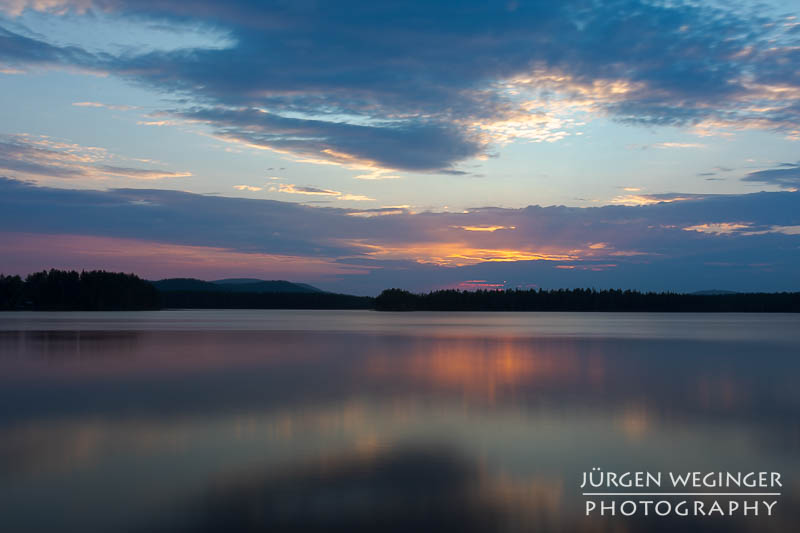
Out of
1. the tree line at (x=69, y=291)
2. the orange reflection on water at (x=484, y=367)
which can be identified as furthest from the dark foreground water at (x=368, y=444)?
the tree line at (x=69, y=291)

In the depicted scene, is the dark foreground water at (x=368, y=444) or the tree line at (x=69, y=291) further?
the tree line at (x=69, y=291)

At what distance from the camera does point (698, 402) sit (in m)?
16.1

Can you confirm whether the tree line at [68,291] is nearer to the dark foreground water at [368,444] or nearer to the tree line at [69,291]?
the tree line at [69,291]

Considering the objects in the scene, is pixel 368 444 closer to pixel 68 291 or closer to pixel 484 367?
pixel 484 367

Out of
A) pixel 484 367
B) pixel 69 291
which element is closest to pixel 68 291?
pixel 69 291

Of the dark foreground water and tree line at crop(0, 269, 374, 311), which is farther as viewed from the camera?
tree line at crop(0, 269, 374, 311)

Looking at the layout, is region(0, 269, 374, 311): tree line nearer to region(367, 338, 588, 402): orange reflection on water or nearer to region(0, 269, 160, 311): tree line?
region(0, 269, 160, 311): tree line

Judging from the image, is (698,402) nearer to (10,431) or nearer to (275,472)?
(275,472)

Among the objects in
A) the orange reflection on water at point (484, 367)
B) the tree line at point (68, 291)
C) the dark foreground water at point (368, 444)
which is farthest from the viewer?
the tree line at point (68, 291)

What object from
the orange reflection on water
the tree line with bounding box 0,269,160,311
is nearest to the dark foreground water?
the orange reflection on water

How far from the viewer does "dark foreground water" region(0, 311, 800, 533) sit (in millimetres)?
7320

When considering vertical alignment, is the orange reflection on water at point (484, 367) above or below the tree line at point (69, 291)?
below

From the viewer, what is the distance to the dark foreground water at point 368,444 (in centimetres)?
732

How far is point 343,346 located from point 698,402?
2402 cm
